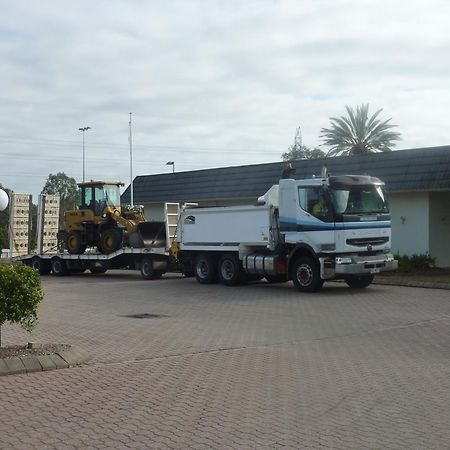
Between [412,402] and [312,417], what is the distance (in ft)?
4.42

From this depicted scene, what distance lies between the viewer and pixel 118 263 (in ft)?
91.5

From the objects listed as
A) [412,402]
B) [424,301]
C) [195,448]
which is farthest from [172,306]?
Result: [195,448]

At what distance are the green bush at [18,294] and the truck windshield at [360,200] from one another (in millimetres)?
11531

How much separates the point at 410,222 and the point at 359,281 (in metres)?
Result: 5.96

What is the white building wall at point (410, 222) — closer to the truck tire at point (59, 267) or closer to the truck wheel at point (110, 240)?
the truck wheel at point (110, 240)

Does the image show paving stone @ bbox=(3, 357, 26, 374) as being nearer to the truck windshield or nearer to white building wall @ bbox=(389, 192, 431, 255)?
the truck windshield

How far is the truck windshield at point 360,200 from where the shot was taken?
19453mm

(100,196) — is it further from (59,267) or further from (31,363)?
(31,363)

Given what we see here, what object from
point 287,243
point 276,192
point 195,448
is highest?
point 276,192

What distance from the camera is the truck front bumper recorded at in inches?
755

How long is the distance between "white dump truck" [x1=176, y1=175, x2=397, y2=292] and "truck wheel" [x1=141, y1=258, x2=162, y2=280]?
425cm

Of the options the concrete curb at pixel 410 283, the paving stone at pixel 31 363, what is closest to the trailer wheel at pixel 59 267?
the concrete curb at pixel 410 283

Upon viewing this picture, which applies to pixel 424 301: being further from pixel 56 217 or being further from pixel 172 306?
pixel 56 217

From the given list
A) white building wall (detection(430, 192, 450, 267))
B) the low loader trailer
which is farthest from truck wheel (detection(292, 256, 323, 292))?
white building wall (detection(430, 192, 450, 267))
